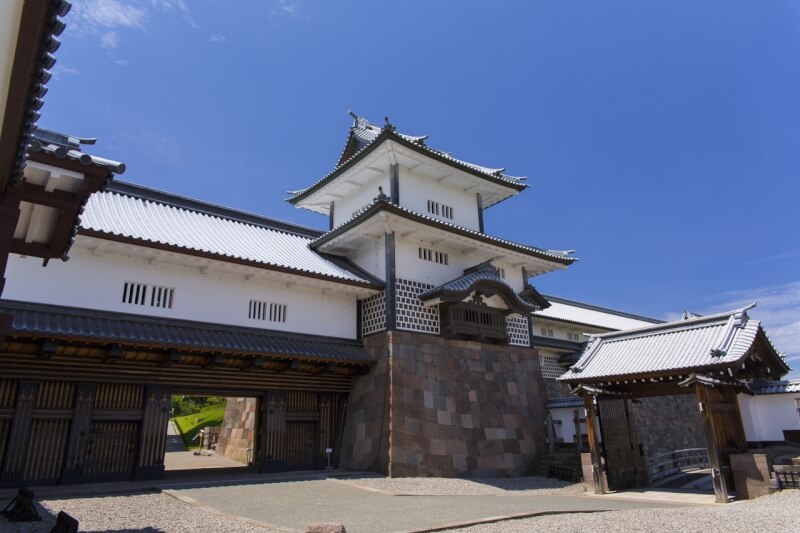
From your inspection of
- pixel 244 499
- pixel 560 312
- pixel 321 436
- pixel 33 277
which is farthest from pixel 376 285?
pixel 560 312

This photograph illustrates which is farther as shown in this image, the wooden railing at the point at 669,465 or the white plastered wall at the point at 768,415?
the wooden railing at the point at 669,465

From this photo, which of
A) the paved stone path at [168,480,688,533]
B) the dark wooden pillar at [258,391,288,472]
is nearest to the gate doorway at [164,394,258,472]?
the dark wooden pillar at [258,391,288,472]

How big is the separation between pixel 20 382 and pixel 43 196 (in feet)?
28.9

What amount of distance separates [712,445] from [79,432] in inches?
652

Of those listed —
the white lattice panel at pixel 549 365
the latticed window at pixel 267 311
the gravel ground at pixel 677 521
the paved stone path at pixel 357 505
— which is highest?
the latticed window at pixel 267 311

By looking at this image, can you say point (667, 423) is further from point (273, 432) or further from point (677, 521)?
point (273, 432)

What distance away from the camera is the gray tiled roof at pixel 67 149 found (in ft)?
19.5

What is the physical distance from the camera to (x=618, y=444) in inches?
635

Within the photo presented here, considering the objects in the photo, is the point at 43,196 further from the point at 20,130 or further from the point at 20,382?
the point at 20,382

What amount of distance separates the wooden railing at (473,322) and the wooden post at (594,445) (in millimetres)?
4707

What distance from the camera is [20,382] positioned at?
12.6m

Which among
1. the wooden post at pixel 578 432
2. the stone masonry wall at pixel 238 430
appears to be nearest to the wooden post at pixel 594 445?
the wooden post at pixel 578 432

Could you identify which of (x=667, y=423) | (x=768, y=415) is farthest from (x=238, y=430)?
(x=667, y=423)

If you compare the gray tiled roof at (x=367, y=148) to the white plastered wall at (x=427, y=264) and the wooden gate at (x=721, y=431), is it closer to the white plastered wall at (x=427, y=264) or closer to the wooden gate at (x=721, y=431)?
the white plastered wall at (x=427, y=264)
